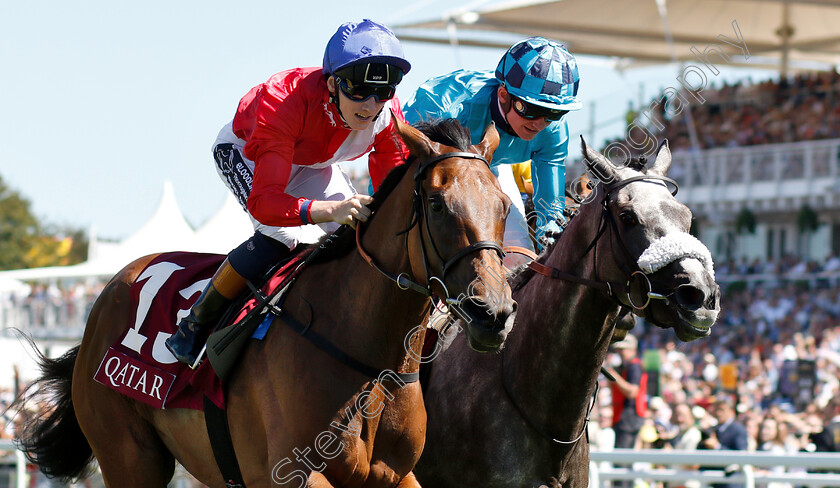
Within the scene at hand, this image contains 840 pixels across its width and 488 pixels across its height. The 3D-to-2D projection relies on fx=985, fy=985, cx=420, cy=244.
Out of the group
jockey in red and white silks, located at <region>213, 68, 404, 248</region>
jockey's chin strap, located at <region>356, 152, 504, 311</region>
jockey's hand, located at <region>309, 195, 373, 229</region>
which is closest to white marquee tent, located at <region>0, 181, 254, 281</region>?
jockey in red and white silks, located at <region>213, 68, 404, 248</region>

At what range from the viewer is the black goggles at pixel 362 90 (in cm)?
343

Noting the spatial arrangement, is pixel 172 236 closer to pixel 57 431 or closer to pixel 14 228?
pixel 57 431

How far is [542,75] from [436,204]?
147cm

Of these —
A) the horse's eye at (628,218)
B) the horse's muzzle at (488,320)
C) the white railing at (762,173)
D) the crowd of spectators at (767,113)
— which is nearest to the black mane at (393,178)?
the horse's muzzle at (488,320)

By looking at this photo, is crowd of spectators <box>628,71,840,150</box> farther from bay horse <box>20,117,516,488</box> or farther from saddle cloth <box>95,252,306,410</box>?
bay horse <box>20,117,516,488</box>

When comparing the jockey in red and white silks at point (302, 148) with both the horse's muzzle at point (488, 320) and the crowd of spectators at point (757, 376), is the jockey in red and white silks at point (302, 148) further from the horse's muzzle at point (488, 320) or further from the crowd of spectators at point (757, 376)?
the crowd of spectators at point (757, 376)

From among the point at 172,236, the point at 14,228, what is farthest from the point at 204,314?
the point at 14,228

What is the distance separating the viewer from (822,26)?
23.5 m

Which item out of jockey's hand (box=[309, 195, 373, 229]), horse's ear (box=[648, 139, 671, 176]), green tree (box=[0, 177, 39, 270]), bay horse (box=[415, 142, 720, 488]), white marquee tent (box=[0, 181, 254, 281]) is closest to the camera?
jockey's hand (box=[309, 195, 373, 229])

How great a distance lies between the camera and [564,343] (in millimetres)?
3809

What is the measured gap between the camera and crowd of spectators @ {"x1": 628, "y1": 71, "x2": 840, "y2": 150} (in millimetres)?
19141

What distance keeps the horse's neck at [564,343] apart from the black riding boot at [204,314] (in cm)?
115

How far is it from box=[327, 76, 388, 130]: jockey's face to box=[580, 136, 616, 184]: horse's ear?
2.64 feet

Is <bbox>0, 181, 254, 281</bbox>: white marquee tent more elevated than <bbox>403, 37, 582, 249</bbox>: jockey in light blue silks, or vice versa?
<bbox>403, 37, 582, 249</bbox>: jockey in light blue silks
